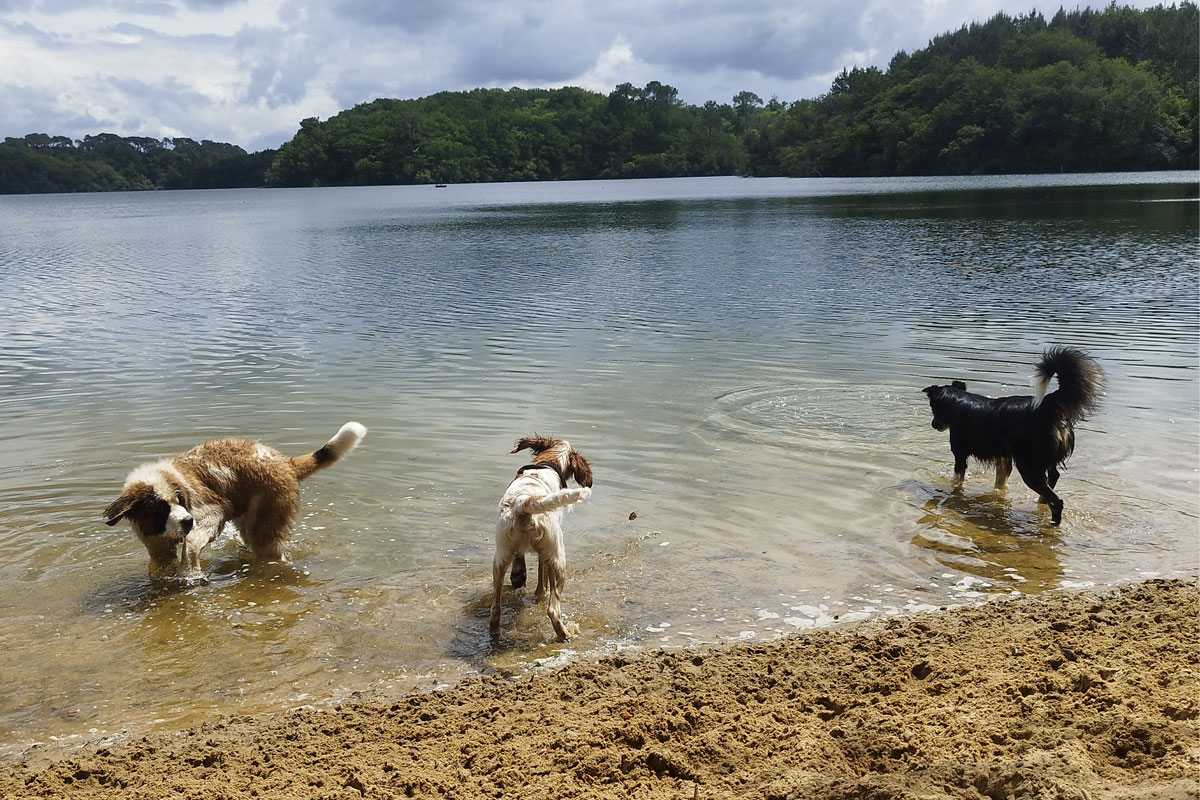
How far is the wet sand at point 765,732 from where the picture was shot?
397 cm

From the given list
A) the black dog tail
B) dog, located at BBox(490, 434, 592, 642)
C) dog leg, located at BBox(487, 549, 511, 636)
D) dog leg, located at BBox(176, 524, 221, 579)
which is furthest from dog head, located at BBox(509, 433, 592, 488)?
the black dog tail

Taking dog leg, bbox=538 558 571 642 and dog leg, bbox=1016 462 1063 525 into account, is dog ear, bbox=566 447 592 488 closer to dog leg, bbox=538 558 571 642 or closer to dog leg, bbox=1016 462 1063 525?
dog leg, bbox=538 558 571 642

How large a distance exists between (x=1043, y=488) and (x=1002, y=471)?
81 cm

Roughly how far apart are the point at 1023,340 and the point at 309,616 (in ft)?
47.1

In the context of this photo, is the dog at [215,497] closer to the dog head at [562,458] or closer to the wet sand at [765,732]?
the dog head at [562,458]

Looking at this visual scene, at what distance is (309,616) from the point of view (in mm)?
6844

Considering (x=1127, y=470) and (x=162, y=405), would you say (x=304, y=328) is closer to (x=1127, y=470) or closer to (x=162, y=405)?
(x=162, y=405)

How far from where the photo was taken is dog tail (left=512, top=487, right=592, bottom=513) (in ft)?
19.4

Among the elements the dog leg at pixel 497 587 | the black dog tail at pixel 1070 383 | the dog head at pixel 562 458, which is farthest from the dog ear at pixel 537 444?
the black dog tail at pixel 1070 383

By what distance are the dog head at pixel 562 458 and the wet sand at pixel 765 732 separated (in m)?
1.87

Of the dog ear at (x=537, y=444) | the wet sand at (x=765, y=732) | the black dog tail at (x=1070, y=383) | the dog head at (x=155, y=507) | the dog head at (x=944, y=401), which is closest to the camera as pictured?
the wet sand at (x=765, y=732)

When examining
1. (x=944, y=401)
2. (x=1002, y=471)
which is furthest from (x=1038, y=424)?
(x=944, y=401)

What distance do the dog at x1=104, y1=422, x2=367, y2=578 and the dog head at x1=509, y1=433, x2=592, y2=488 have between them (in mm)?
1477

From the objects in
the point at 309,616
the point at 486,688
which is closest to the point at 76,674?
the point at 309,616
